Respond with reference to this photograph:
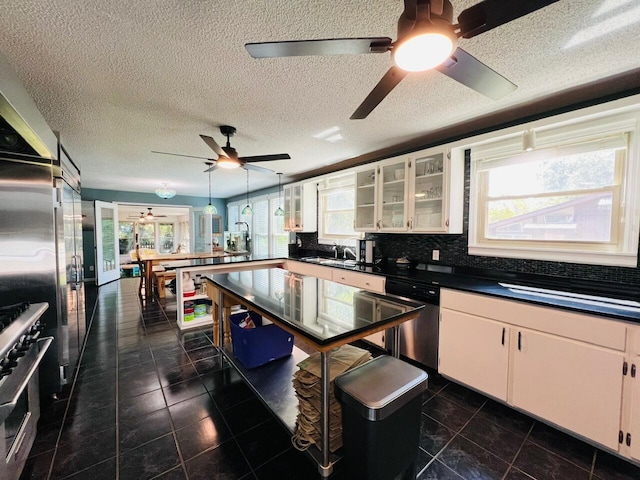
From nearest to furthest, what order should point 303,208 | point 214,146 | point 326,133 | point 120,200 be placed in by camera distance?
point 214,146 < point 326,133 < point 303,208 < point 120,200

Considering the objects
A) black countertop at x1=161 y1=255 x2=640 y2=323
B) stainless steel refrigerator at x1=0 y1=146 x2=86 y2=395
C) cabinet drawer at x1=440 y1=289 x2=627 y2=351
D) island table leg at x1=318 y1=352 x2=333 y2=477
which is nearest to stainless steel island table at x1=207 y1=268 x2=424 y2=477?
island table leg at x1=318 y1=352 x2=333 y2=477

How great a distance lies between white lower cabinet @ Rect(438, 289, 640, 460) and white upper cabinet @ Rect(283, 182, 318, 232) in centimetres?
296

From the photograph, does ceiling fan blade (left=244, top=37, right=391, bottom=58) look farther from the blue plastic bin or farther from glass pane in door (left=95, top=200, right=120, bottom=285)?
glass pane in door (left=95, top=200, right=120, bottom=285)

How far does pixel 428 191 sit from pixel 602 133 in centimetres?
134

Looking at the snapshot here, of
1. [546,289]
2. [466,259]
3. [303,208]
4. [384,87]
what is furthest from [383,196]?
[384,87]

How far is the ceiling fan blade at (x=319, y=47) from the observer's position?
106 centimetres

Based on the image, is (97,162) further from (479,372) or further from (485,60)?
(479,372)

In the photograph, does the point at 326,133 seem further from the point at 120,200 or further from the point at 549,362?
the point at 120,200

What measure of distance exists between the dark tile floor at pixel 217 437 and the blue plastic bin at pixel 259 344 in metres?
0.29

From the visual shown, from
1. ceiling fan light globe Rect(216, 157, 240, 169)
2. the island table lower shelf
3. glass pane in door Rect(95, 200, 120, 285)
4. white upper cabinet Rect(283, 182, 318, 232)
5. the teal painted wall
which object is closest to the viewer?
the island table lower shelf

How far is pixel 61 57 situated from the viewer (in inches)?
62.4

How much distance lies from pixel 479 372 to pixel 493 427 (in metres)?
0.37

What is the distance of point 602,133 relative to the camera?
6.43 ft

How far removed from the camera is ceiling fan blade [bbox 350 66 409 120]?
4.02 ft
